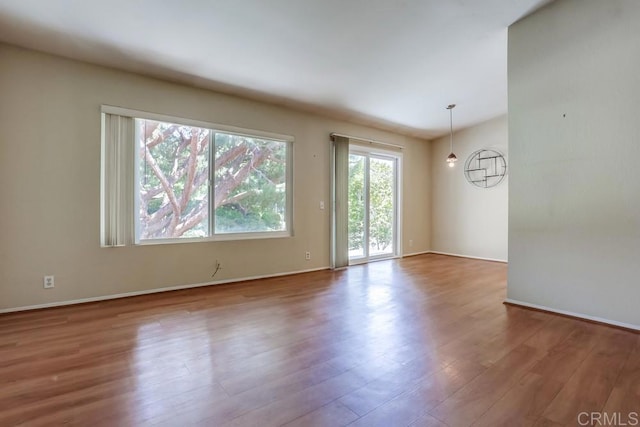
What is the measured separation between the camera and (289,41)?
3.23m

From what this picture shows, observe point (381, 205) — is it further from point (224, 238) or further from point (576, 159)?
point (576, 159)

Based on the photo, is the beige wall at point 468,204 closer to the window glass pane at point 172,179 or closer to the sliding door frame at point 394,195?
the sliding door frame at point 394,195

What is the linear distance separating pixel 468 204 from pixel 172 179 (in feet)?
19.0

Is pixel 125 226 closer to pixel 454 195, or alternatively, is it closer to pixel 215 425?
pixel 215 425

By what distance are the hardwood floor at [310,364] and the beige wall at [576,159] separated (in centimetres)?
41

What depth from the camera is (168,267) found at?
12.9ft

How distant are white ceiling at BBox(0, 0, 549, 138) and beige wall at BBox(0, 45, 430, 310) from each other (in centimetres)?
24

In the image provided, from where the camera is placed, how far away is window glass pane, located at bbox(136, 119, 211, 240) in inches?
150

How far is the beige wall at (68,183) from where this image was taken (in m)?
3.09

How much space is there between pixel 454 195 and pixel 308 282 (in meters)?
4.28

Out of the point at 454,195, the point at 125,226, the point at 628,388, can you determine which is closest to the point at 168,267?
the point at 125,226

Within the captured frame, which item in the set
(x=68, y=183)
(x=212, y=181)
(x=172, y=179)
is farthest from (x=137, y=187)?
(x=212, y=181)

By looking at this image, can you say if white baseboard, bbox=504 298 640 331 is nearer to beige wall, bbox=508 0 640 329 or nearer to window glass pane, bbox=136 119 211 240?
beige wall, bbox=508 0 640 329

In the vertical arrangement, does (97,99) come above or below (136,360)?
above
